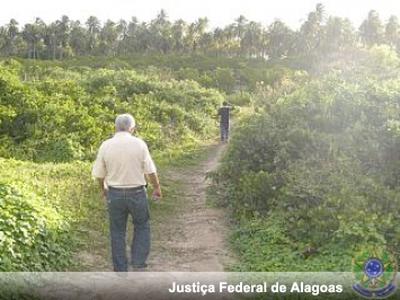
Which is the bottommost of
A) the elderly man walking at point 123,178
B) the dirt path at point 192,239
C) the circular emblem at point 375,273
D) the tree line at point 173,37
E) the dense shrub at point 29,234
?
the dirt path at point 192,239

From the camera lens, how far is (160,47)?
77688 mm

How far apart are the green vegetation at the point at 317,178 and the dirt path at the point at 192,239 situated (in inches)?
11.3

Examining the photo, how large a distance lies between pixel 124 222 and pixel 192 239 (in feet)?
6.33

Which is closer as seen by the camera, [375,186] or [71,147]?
[375,186]

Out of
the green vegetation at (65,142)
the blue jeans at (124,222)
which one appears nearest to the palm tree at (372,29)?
the green vegetation at (65,142)

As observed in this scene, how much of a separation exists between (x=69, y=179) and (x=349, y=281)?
218 inches

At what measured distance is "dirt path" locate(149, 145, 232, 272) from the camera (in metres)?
6.91

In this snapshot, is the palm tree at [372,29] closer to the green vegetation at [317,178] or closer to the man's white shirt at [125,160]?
the green vegetation at [317,178]

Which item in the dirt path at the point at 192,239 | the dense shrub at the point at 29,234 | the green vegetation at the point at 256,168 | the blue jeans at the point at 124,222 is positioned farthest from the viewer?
the dirt path at the point at 192,239

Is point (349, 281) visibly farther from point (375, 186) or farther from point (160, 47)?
point (160, 47)

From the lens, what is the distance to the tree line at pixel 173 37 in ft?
227

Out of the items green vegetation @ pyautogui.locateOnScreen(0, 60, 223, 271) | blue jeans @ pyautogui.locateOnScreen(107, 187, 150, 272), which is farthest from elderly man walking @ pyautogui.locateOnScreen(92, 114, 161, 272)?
green vegetation @ pyautogui.locateOnScreen(0, 60, 223, 271)

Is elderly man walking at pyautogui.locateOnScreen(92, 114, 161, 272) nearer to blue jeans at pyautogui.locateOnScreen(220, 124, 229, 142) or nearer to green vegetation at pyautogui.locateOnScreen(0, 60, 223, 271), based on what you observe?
green vegetation at pyautogui.locateOnScreen(0, 60, 223, 271)

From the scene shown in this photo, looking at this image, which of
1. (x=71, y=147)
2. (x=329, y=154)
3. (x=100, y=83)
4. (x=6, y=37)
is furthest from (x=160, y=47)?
(x=329, y=154)
